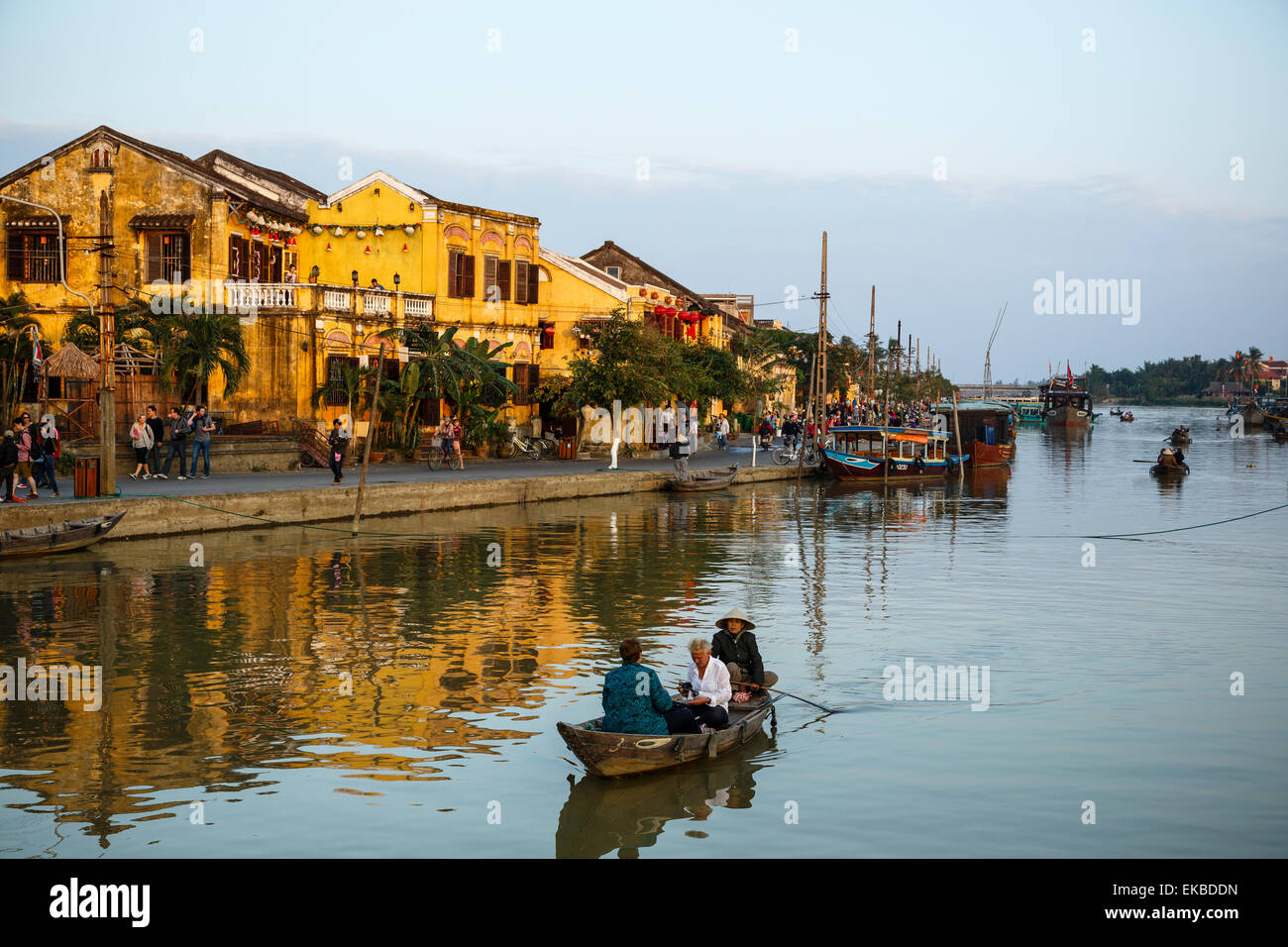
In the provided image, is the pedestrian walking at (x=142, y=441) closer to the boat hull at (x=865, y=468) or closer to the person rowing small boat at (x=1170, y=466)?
the boat hull at (x=865, y=468)

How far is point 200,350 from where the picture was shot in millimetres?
35750

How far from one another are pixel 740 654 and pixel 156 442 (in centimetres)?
2296

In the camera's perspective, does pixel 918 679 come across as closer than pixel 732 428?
Yes

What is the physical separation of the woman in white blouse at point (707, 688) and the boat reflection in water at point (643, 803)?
1.33 feet

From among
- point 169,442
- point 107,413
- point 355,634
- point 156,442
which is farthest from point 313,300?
point 355,634

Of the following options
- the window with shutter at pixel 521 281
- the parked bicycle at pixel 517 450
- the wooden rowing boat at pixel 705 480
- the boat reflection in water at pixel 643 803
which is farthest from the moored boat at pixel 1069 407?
the boat reflection in water at pixel 643 803

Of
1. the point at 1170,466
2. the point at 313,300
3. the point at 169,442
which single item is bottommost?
the point at 1170,466

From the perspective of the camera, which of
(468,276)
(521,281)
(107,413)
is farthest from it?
(521,281)

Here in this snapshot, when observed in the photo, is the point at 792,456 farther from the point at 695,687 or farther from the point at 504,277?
the point at 695,687

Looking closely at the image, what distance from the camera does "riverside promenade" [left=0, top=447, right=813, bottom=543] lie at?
25.5m

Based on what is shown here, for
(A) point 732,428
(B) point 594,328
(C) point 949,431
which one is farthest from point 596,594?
(A) point 732,428
